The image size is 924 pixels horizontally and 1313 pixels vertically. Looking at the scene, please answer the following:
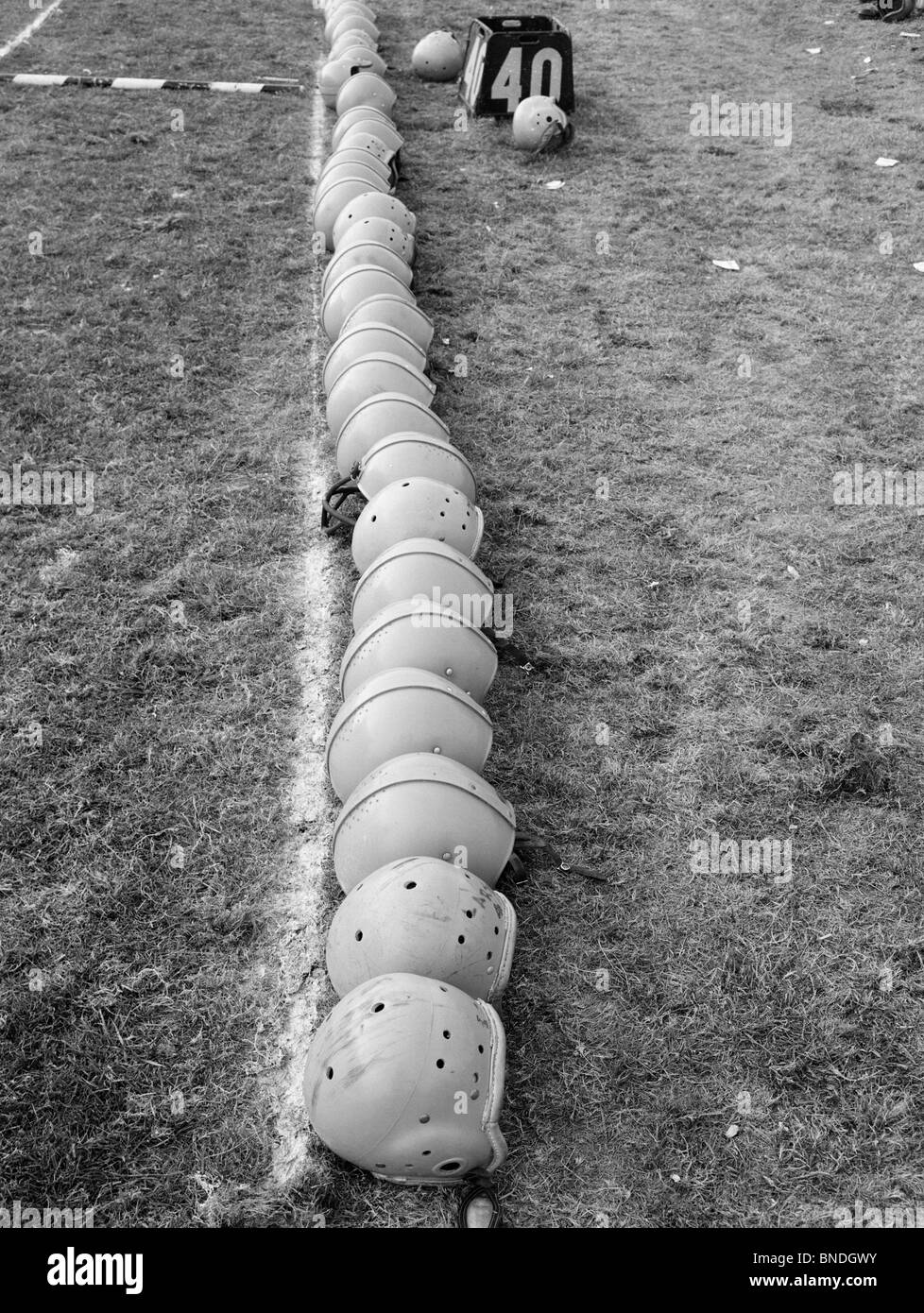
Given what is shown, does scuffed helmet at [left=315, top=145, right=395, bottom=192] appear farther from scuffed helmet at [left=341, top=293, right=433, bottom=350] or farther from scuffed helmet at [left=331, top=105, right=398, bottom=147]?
scuffed helmet at [left=341, top=293, right=433, bottom=350]

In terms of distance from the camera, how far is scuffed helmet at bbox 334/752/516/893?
362 cm

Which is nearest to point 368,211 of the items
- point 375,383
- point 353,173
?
point 353,173

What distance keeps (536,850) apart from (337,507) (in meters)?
2.59

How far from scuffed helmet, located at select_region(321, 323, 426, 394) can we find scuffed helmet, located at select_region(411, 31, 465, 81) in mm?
8877

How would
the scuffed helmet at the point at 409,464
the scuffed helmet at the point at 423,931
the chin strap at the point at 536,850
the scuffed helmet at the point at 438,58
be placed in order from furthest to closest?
the scuffed helmet at the point at 438,58 < the scuffed helmet at the point at 409,464 < the chin strap at the point at 536,850 < the scuffed helmet at the point at 423,931

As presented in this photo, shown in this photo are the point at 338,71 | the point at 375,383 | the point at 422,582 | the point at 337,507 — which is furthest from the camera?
the point at 338,71

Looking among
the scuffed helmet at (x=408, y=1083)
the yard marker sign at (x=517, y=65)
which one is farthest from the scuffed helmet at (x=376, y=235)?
the scuffed helmet at (x=408, y=1083)

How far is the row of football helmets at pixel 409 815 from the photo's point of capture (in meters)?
3.06

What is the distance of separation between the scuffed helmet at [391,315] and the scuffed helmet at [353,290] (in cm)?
8

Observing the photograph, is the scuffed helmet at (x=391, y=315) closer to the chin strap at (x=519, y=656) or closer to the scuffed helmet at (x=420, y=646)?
the chin strap at (x=519, y=656)

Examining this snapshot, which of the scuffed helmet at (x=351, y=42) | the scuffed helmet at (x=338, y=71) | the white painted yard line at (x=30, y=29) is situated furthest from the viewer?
the white painted yard line at (x=30, y=29)

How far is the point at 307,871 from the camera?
418 cm

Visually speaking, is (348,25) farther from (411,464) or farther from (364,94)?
(411,464)
